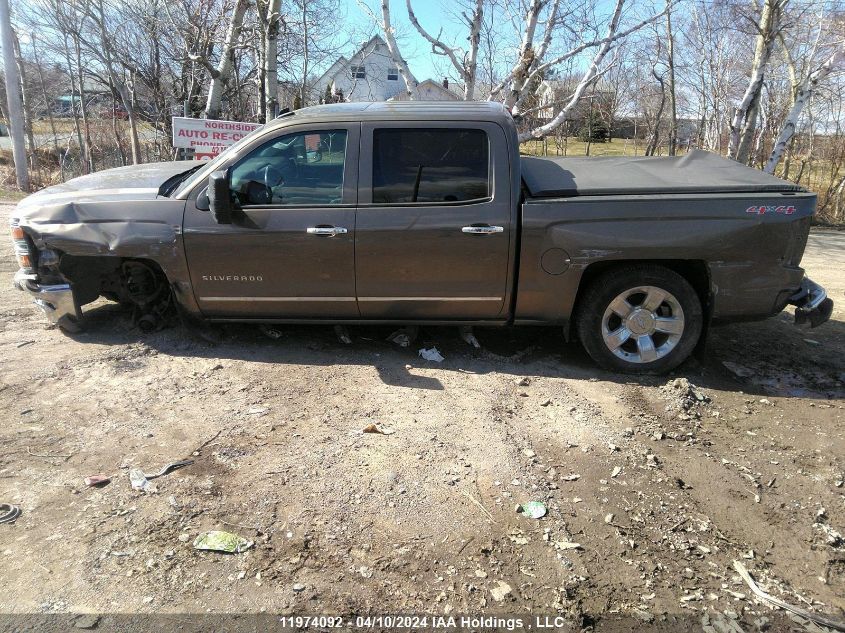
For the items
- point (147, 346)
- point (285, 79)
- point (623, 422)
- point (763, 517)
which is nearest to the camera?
point (763, 517)

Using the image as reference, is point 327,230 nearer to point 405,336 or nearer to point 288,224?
point 288,224

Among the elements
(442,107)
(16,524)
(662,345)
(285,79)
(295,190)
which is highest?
(285,79)

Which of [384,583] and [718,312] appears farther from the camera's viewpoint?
[718,312]

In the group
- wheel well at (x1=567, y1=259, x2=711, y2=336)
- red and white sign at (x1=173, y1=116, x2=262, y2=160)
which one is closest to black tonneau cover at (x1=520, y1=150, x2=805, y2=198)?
wheel well at (x1=567, y1=259, x2=711, y2=336)

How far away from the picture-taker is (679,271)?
427cm

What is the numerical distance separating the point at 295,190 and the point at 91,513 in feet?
8.29

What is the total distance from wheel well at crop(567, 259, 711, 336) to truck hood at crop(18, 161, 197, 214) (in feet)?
11.4

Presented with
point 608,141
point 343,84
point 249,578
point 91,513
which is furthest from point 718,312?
point 343,84

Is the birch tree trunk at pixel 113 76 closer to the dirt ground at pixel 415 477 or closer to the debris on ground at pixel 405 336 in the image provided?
the dirt ground at pixel 415 477

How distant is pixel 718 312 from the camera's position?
416 centimetres

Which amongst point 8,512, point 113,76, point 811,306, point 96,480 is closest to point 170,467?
point 96,480

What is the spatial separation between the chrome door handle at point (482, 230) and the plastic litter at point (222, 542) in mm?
2512

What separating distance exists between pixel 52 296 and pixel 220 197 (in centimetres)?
183

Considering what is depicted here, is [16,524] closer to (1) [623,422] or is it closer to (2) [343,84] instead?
(1) [623,422]
